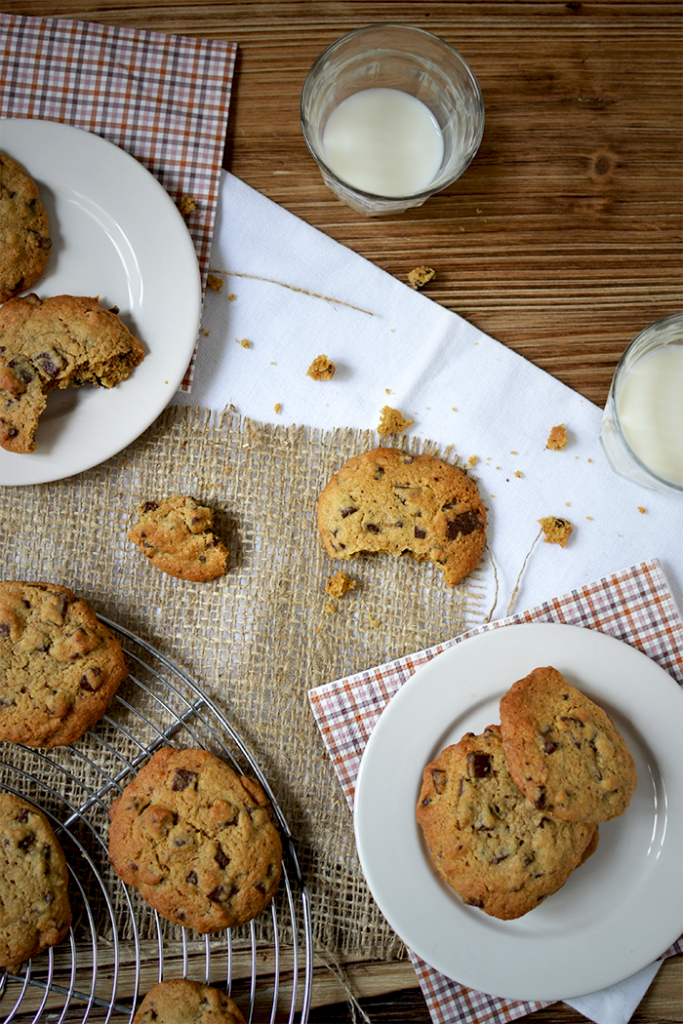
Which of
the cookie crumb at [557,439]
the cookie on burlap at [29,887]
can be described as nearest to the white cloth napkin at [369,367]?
the cookie crumb at [557,439]

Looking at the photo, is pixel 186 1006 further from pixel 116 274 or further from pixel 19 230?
pixel 19 230

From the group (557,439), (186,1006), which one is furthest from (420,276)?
(186,1006)

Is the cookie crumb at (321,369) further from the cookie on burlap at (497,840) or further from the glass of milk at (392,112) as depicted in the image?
→ the cookie on burlap at (497,840)

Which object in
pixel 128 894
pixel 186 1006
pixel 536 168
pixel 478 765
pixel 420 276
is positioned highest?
pixel 536 168

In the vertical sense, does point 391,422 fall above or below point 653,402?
below

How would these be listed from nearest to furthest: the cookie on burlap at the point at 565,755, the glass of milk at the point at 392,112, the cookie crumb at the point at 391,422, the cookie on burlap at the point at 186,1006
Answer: the cookie on burlap at the point at 565,755 < the cookie on burlap at the point at 186,1006 < the glass of milk at the point at 392,112 < the cookie crumb at the point at 391,422

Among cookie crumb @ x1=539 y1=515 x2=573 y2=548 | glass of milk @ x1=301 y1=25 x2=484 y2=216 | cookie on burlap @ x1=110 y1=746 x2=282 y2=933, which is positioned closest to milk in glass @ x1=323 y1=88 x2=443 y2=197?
glass of milk @ x1=301 y1=25 x2=484 y2=216
